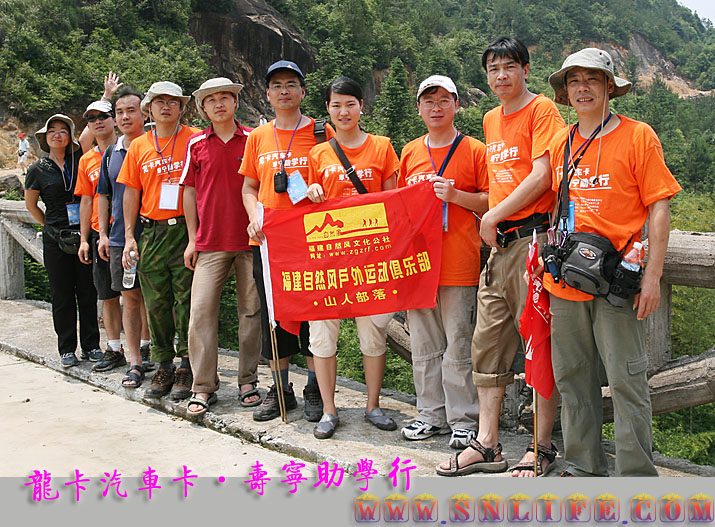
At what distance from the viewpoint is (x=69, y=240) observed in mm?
5559

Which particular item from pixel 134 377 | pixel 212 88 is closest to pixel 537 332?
pixel 212 88

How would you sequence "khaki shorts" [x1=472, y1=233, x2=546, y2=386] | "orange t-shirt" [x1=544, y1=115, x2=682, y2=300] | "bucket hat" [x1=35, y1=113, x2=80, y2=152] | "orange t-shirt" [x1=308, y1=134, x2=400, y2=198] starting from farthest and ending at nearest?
1. "bucket hat" [x1=35, y1=113, x2=80, y2=152]
2. "orange t-shirt" [x1=308, y1=134, x2=400, y2=198]
3. "khaki shorts" [x1=472, y1=233, x2=546, y2=386]
4. "orange t-shirt" [x1=544, y1=115, x2=682, y2=300]

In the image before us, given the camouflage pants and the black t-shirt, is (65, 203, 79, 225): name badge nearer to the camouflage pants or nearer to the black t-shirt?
the black t-shirt

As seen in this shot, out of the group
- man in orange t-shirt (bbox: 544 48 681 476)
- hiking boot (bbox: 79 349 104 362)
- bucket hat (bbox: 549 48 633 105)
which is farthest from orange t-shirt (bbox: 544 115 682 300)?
hiking boot (bbox: 79 349 104 362)

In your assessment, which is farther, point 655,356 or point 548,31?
point 548,31

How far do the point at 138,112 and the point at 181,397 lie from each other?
223 centimetres

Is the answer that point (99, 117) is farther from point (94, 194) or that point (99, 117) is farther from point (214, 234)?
point (214, 234)

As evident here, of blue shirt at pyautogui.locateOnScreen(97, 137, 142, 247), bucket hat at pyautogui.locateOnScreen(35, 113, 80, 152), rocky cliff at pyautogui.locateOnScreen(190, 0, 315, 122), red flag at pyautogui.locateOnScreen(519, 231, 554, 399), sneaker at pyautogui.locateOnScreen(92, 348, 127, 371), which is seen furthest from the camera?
rocky cliff at pyautogui.locateOnScreen(190, 0, 315, 122)

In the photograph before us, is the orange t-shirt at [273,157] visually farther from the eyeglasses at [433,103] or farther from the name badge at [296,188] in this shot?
the eyeglasses at [433,103]

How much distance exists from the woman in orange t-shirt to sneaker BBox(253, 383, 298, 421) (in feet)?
1.31

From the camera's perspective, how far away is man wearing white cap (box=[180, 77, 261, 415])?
4.50 m

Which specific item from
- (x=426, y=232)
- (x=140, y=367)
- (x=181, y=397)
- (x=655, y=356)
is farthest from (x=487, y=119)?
(x=140, y=367)

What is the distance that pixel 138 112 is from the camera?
5125 mm

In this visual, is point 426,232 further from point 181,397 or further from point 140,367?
point 140,367
